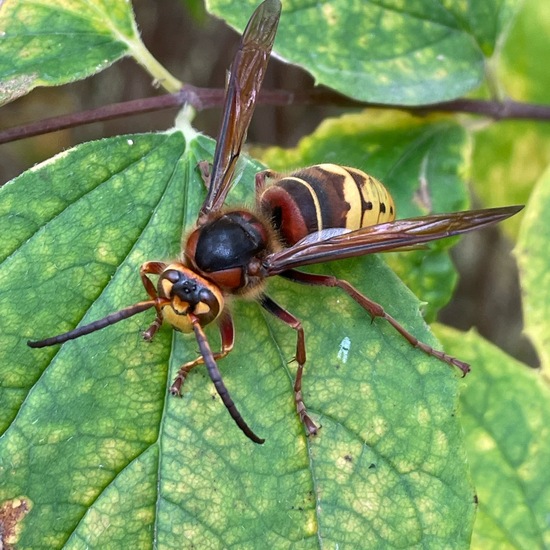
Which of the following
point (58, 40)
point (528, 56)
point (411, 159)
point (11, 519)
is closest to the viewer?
point (11, 519)

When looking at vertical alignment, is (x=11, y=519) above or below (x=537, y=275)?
above

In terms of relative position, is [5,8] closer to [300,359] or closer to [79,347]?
[79,347]

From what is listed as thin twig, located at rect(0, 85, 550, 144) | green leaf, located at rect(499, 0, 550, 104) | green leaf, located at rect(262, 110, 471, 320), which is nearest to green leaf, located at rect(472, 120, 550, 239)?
green leaf, located at rect(499, 0, 550, 104)

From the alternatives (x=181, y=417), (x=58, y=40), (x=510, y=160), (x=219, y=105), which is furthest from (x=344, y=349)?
(x=510, y=160)

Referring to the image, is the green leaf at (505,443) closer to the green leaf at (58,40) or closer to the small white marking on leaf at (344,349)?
the small white marking on leaf at (344,349)

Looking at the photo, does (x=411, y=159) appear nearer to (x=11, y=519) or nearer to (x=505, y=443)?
(x=505, y=443)

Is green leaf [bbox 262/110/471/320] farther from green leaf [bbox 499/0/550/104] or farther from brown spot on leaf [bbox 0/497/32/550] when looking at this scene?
brown spot on leaf [bbox 0/497/32/550]
